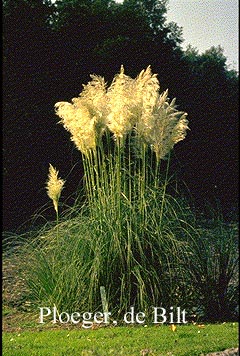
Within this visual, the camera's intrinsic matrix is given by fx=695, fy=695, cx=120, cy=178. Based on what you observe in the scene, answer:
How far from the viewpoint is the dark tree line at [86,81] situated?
8.96 metres

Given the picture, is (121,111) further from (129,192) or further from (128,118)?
(129,192)

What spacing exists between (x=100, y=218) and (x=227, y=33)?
3.48 meters

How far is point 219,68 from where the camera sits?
10352 mm

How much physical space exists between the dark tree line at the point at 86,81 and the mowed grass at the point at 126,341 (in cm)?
423

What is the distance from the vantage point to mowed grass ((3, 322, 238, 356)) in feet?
13.0

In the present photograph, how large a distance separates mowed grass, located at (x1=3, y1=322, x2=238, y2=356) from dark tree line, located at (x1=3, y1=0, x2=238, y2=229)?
4233 millimetres

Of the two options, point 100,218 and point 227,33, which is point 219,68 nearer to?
point 227,33

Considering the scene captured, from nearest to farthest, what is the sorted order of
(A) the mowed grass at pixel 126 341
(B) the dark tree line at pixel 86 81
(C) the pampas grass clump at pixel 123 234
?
(A) the mowed grass at pixel 126 341 → (C) the pampas grass clump at pixel 123 234 → (B) the dark tree line at pixel 86 81

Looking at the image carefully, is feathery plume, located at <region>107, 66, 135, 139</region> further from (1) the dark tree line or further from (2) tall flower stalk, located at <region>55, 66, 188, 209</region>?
(1) the dark tree line

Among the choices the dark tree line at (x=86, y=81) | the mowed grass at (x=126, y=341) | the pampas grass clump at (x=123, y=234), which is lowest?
the mowed grass at (x=126, y=341)

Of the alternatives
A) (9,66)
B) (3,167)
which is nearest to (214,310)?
(3,167)

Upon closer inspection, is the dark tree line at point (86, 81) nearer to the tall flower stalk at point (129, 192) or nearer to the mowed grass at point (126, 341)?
the tall flower stalk at point (129, 192)

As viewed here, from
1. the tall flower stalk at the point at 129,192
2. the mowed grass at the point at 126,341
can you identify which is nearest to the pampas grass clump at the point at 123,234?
the tall flower stalk at the point at 129,192

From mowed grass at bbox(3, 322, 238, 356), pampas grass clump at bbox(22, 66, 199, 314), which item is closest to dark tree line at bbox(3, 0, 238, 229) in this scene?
pampas grass clump at bbox(22, 66, 199, 314)
